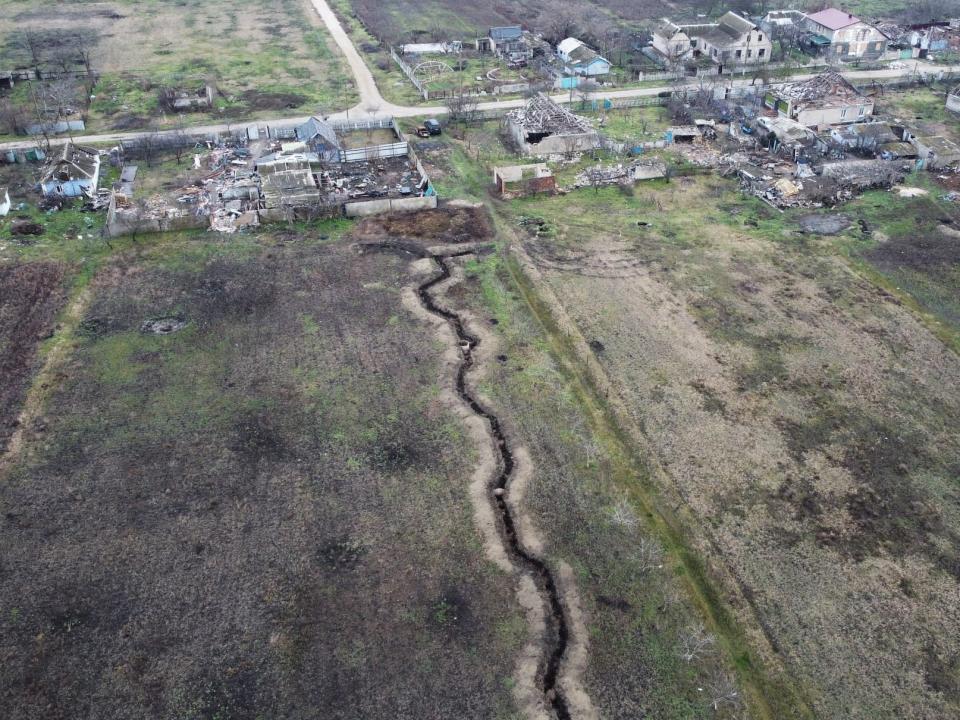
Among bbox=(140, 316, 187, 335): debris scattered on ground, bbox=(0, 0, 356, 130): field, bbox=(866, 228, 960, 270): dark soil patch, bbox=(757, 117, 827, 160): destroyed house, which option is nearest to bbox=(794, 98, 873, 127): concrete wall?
bbox=(757, 117, 827, 160): destroyed house

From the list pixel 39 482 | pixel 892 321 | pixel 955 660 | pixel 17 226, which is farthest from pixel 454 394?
pixel 17 226

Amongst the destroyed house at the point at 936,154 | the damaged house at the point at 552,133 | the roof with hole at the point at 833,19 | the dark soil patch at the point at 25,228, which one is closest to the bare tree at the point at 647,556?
the damaged house at the point at 552,133

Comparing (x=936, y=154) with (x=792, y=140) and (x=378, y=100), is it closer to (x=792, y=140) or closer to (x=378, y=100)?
(x=792, y=140)

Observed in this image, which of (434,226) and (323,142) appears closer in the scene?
(434,226)

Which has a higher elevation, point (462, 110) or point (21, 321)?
point (462, 110)

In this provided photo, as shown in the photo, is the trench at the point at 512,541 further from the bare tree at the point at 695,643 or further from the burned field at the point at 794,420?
the burned field at the point at 794,420

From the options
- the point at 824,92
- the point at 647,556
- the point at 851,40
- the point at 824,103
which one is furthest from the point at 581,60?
the point at 647,556

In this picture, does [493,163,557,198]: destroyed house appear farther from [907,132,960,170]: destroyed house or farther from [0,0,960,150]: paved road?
[907,132,960,170]: destroyed house

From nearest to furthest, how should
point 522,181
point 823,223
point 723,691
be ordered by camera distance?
point 723,691 → point 823,223 → point 522,181
